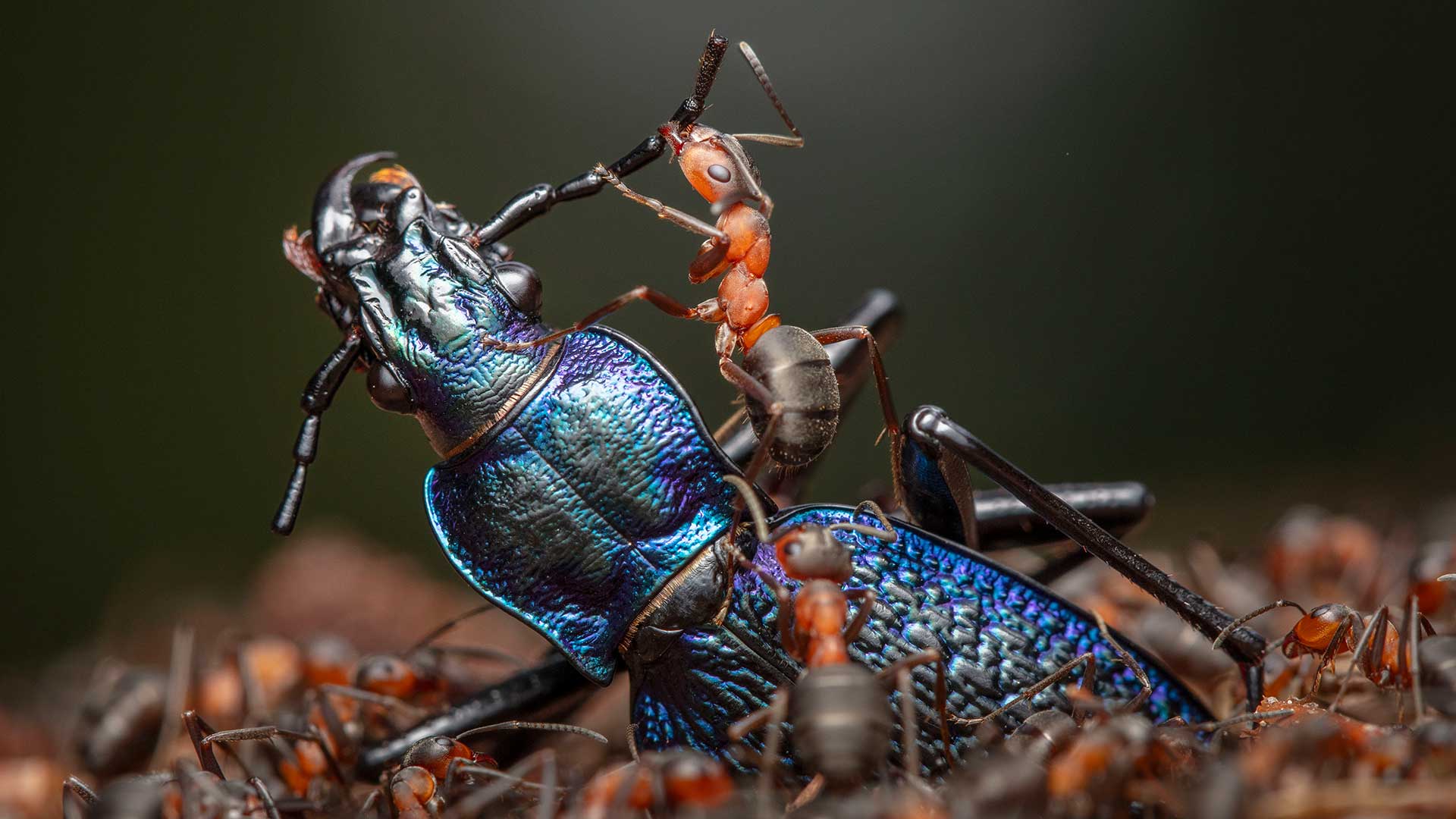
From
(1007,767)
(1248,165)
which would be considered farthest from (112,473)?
(1248,165)

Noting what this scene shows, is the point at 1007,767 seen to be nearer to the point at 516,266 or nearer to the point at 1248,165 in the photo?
the point at 516,266


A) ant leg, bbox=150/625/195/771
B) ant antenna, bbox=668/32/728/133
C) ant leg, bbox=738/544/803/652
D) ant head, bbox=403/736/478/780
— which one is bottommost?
ant leg, bbox=150/625/195/771

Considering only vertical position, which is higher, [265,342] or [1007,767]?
[265,342]

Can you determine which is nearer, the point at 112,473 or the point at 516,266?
the point at 516,266

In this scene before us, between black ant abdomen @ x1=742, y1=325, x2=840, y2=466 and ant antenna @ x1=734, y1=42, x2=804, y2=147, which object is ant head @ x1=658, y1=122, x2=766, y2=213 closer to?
ant antenna @ x1=734, y1=42, x2=804, y2=147

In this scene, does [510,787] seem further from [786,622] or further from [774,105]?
[774,105]

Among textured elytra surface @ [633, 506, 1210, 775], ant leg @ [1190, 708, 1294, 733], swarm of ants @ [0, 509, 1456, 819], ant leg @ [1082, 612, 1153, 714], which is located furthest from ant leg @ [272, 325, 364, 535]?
ant leg @ [1190, 708, 1294, 733]

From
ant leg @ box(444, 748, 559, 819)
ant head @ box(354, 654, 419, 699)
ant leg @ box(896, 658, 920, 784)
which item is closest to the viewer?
ant leg @ box(896, 658, 920, 784)
